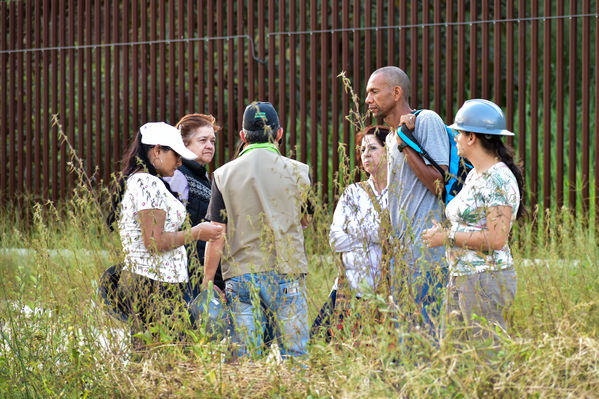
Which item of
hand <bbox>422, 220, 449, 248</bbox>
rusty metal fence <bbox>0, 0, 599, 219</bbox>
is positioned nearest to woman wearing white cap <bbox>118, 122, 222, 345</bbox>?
hand <bbox>422, 220, 449, 248</bbox>

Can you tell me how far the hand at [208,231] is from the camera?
13.4ft

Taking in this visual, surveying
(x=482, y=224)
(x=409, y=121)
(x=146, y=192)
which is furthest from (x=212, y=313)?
(x=409, y=121)

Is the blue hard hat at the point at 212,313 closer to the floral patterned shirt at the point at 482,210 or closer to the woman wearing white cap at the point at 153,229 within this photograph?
the woman wearing white cap at the point at 153,229

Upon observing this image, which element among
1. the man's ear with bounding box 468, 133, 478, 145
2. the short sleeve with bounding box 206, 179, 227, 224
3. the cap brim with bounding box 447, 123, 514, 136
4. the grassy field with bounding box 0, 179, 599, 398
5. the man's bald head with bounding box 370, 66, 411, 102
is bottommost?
the grassy field with bounding box 0, 179, 599, 398

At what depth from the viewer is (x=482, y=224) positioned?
12.3 ft

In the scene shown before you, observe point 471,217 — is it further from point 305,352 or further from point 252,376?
point 252,376

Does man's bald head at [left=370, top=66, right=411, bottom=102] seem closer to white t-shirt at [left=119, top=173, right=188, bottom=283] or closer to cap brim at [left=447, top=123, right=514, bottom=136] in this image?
cap brim at [left=447, top=123, right=514, bottom=136]

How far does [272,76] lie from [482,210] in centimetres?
510

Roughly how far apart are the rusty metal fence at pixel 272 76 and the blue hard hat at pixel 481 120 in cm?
370

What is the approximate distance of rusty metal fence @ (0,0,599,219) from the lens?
7.63 meters

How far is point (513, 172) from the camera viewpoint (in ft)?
12.8

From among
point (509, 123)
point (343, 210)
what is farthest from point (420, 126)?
point (509, 123)

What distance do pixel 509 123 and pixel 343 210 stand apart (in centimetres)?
351

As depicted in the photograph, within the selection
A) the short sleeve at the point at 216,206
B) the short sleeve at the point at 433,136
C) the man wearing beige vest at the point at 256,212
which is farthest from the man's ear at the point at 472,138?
the short sleeve at the point at 216,206
